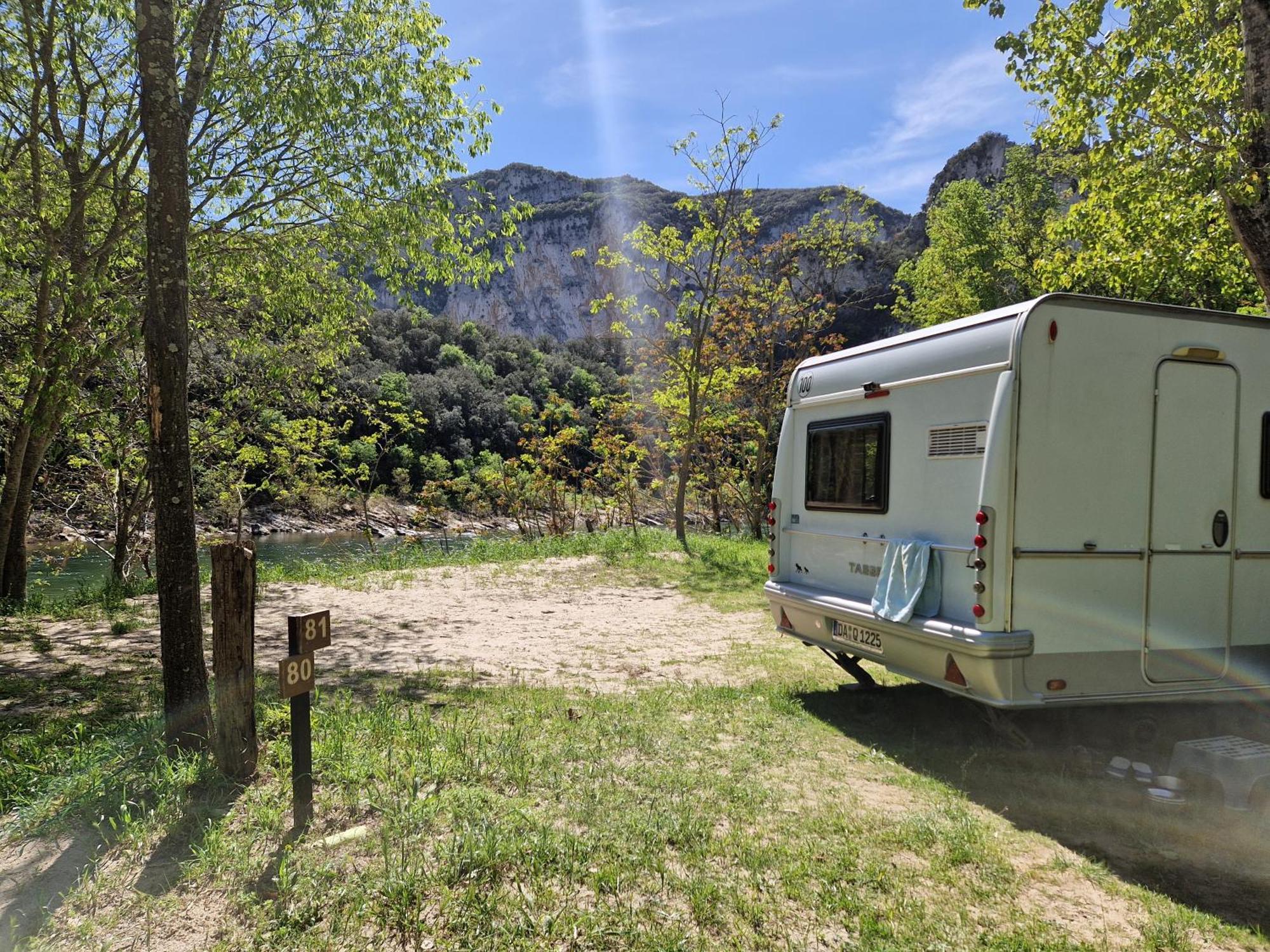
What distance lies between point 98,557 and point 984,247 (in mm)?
30684

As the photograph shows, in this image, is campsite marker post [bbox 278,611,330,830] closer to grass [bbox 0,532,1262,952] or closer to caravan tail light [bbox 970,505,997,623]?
grass [bbox 0,532,1262,952]

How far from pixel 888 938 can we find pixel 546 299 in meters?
138

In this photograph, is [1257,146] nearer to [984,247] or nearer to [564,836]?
[564,836]

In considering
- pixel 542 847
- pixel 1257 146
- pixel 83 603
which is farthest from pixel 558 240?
pixel 542 847

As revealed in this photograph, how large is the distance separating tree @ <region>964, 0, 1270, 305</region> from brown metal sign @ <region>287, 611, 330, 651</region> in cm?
880

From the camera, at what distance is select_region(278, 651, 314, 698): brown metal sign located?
3.31 meters

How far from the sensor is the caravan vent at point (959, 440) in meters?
4.33

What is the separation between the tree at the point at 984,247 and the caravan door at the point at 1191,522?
24.1 m

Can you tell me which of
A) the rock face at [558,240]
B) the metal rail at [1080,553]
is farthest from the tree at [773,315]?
the rock face at [558,240]

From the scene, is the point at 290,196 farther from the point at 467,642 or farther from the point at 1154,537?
the point at 1154,537

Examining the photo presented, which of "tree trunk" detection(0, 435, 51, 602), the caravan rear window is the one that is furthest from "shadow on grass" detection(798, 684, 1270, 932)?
"tree trunk" detection(0, 435, 51, 602)

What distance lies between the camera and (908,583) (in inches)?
185

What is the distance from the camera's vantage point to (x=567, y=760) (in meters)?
4.22

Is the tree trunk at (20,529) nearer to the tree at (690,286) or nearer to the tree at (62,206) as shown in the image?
the tree at (62,206)
